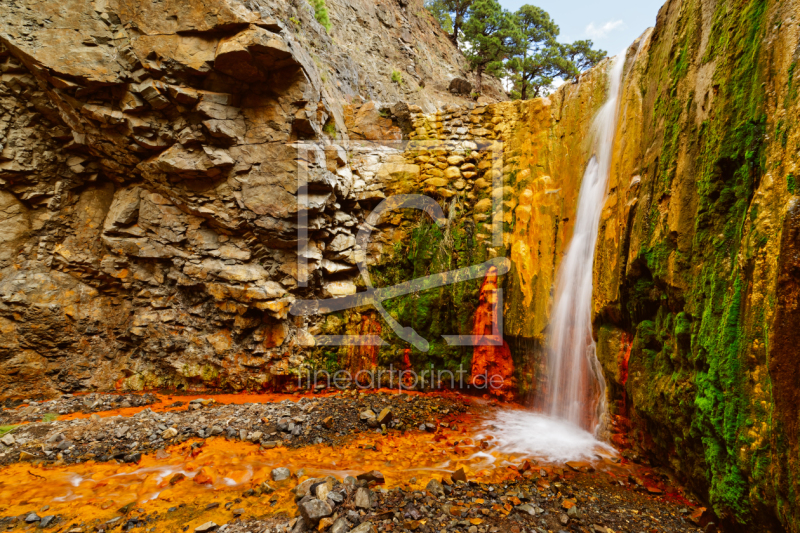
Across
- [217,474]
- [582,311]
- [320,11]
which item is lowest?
[217,474]

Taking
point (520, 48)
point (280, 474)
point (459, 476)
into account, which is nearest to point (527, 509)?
point (459, 476)

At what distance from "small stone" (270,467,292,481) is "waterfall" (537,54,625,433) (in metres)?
4.39

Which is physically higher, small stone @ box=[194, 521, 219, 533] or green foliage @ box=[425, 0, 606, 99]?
green foliage @ box=[425, 0, 606, 99]

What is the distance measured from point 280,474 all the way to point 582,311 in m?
5.02

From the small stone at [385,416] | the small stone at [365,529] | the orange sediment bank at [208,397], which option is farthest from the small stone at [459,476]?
the orange sediment bank at [208,397]

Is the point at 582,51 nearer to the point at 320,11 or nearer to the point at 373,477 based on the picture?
the point at 320,11

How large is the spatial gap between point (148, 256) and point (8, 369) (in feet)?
10.6

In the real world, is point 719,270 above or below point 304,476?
above

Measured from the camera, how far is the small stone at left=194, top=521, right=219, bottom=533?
9.80 feet

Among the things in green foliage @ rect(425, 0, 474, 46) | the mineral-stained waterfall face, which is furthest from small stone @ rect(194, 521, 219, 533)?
green foliage @ rect(425, 0, 474, 46)

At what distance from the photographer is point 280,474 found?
383 cm

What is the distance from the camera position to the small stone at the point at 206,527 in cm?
299

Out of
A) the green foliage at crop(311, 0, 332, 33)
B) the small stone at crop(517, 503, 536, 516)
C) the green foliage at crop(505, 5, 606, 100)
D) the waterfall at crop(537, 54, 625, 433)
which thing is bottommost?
the small stone at crop(517, 503, 536, 516)

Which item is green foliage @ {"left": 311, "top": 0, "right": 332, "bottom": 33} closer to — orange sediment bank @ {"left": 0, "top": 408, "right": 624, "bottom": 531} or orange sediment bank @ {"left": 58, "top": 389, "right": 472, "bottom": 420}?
orange sediment bank @ {"left": 58, "top": 389, "right": 472, "bottom": 420}
